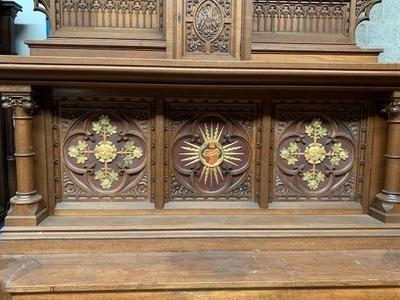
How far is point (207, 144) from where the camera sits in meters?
1.49

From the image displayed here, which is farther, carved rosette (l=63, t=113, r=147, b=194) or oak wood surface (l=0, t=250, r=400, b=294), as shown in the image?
carved rosette (l=63, t=113, r=147, b=194)

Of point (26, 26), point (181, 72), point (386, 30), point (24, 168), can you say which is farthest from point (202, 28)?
point (26, 26)

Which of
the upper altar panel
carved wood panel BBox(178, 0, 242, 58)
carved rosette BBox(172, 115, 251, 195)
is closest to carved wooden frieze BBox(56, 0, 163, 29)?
the upper altar panel

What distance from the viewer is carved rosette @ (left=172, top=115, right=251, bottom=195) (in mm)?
1486

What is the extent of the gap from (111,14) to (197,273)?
1031 mm

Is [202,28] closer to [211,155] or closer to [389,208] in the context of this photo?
[211,155]

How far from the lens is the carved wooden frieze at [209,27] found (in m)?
1.46

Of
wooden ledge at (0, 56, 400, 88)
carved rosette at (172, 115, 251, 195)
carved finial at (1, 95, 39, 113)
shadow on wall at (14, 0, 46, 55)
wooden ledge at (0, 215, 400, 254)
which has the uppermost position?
shadow on wall at (14, 0, 46, 55)

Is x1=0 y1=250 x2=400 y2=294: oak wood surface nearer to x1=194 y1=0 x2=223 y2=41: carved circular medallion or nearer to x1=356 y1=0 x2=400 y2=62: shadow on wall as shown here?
x1=194 y1=0 x2=223 y2=41: carved circular medallion

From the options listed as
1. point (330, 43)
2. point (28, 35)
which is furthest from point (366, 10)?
point (28, 35)

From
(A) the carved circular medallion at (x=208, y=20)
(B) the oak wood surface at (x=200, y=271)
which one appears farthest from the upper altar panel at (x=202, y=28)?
(B) the oak wood surface at (x=200, y=271)

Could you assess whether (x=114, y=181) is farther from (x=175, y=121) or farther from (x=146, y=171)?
(x=175, y=121)

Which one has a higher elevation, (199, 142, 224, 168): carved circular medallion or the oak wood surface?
(199, 142, 224, 168): carved circular medallion

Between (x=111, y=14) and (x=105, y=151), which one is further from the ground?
(x=111, y=14)
